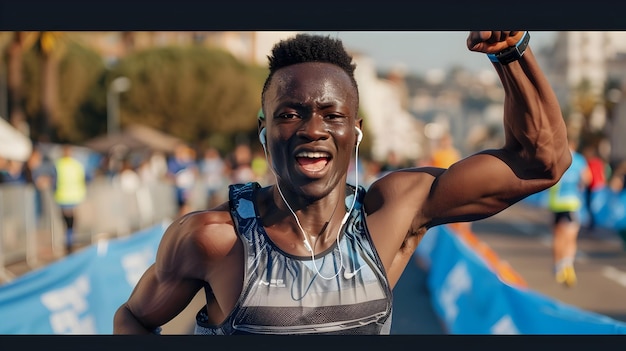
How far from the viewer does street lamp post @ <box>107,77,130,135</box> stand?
51969 mm

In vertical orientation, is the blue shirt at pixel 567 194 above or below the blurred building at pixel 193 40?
below

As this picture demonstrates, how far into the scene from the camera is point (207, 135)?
2391 inches

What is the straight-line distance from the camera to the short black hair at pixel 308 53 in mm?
2547

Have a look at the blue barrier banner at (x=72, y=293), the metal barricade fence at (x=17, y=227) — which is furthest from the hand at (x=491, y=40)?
the metal barricade fence at (x=17, y=227)

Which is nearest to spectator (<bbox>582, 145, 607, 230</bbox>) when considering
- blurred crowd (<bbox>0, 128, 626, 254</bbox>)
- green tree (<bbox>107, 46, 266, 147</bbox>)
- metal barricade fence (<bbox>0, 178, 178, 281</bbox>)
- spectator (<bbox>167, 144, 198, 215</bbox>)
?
blurred crowd (<bbox>0, 128, 626, 254</bbox>)

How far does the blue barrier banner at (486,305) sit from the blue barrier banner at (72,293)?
9.55ft

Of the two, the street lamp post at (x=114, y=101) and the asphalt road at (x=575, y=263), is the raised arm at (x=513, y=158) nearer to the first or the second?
the asphalt road at (x=575, y=263)

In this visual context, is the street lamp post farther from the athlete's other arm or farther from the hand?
the hand

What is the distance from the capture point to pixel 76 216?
1498 cm

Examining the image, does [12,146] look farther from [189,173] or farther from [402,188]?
[402,188]

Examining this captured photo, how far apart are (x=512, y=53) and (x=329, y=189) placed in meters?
0.63

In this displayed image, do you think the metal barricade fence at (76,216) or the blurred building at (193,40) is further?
the metal barricade fence at (76,216)

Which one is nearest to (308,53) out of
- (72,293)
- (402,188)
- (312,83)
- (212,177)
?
(312,83)

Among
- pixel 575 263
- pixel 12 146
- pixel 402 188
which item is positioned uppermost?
pixel 402 188
